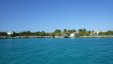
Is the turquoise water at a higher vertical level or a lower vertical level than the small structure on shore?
lower

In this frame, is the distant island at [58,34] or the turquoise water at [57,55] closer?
the turquoise water at [57,55]

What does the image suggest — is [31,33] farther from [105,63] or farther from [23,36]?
[105,63]

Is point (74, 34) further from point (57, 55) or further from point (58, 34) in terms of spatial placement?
point (57, 55)

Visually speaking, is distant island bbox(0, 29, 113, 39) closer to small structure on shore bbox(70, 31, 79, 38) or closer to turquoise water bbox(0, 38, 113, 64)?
small structure on shore bbox(70, 31, 79, 38)

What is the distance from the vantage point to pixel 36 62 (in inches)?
1036

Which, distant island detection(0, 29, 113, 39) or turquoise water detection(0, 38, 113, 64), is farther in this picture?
distant island detection(0, 29, 113, 39)

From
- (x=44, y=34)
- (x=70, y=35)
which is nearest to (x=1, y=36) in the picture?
(x=44, y=34)

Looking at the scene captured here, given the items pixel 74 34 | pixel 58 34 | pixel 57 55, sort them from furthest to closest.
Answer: pixel 58 34, pixel 74 34, pixel 57 55

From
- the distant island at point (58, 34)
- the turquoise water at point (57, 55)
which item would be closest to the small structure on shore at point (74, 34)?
the distant island at point (58, 34)

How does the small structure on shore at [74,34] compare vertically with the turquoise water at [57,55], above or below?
above

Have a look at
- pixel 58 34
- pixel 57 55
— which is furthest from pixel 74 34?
pixel 57 55

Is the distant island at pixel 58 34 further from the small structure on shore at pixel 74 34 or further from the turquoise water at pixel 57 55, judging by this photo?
the turquoise water at pixel 57 55

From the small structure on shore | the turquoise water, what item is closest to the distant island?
the small structure on shore

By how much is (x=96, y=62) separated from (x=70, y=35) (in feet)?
471
